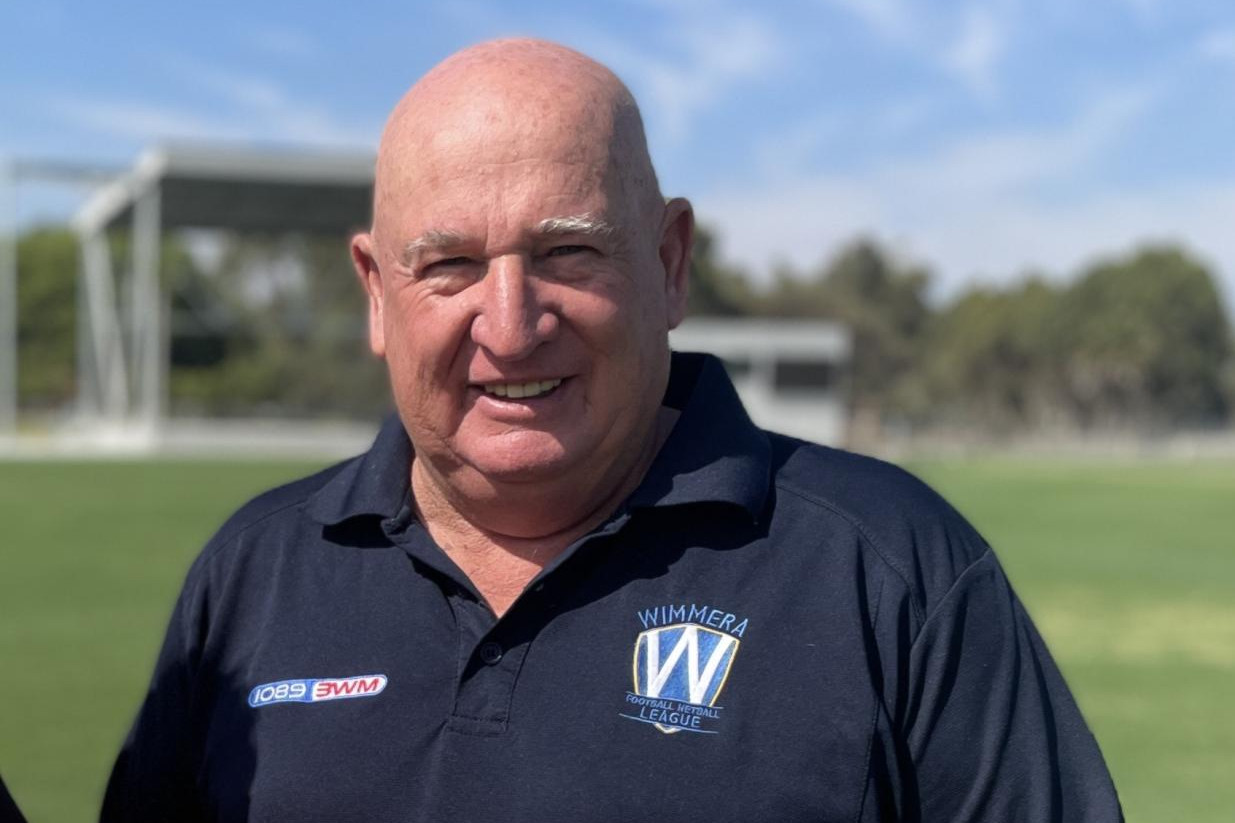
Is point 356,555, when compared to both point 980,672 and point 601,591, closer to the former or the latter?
point 601,591

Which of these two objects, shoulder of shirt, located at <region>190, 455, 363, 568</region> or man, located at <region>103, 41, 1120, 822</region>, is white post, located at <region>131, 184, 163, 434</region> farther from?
man, located at <region>103, 41, 1120, 822</region>

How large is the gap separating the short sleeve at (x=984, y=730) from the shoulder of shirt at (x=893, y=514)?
0.04 metres

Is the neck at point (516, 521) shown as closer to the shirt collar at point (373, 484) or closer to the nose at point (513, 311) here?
the shirt collar at point (373, 484)

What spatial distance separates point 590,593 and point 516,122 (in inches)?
26.8

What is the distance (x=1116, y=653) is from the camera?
37.9 ft

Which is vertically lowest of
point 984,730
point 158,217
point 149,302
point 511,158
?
point 984,730

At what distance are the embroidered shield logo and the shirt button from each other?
0.65ft

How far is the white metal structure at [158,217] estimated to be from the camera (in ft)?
156

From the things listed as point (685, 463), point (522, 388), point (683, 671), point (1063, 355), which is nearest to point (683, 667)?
point (683, 671)

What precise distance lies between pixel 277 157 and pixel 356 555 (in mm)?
46736

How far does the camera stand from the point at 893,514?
2.31m

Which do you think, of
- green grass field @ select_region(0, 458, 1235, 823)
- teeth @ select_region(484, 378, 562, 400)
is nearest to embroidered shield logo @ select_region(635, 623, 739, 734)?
teeth @ select_region(484, 378, 562, 400)

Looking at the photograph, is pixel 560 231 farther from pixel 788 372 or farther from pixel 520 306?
pixel 788 372

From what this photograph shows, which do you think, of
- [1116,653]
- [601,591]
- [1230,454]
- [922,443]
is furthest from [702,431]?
[1230,454]
